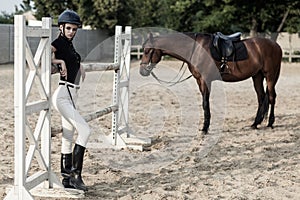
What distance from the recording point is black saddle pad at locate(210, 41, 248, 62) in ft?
26.3

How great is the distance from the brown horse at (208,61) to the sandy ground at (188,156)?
0.58 m

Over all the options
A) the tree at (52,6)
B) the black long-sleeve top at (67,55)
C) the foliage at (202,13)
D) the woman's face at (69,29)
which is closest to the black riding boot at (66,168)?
the black long-sleeve top at (67,55)

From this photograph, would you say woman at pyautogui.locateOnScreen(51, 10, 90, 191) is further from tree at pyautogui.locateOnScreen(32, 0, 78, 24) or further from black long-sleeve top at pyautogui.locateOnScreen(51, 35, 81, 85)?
tree at pyautogui.locateOnScreen(32, 0, 78, 24)

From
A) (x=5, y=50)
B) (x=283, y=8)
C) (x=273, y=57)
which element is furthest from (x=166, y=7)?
(x=273, y=57)

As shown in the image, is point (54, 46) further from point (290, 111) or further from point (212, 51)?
point (290, 111)

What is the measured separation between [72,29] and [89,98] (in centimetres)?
691

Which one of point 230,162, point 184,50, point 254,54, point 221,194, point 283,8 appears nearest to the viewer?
point 221,194

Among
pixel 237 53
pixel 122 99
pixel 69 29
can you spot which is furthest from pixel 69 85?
pixel 237 53

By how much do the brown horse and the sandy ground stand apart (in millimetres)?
582

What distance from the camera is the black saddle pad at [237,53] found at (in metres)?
8.02

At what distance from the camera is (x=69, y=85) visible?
438cm

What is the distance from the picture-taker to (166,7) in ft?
117

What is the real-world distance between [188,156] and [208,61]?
2205mm

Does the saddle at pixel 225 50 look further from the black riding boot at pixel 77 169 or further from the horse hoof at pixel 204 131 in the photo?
the black riding boot at pixel 77 169
